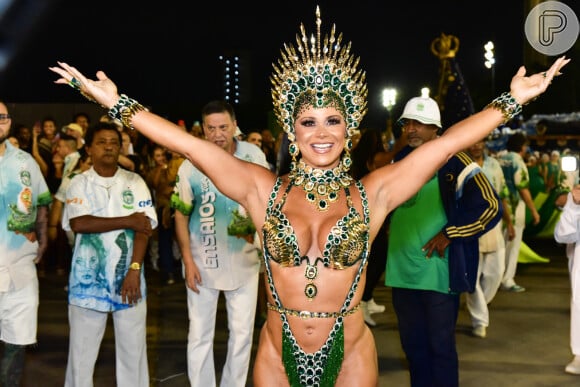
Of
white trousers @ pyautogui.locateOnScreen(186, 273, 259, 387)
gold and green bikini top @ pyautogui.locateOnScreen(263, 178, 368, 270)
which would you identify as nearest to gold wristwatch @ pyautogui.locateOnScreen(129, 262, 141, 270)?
white trousers @ pyautogui.locateOnScreen(186, 273, 259, 387)

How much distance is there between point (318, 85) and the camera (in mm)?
4047

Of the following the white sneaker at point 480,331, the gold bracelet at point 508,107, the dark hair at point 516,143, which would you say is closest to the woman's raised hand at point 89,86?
the gold bracelet at point 508,107

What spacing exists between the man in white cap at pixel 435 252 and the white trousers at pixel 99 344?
1.78 metres

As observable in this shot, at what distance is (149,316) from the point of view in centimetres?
945

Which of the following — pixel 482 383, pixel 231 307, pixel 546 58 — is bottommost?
pixel 482 383

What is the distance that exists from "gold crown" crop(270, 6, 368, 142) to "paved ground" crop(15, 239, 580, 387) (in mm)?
3348

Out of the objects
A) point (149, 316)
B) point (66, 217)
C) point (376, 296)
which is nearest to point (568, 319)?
point (376, 296)

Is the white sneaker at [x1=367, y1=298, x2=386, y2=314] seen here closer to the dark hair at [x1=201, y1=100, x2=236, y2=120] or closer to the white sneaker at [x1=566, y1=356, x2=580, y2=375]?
the white sneaker at [x1=566, y1=356, x2=580, y2=375]

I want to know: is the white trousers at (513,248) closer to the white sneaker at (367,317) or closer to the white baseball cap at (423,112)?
the white sneaker at (367,317)

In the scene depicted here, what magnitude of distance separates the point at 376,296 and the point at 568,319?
2439 mm

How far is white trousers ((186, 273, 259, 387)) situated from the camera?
6.00 meters

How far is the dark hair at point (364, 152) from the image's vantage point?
836 centimetres

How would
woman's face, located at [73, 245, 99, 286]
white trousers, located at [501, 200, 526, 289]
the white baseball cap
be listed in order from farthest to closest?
white trousers, located at [501, 200, 526, 289], the white baseball cap, woman's face, located at [73, 245, 99, 286]

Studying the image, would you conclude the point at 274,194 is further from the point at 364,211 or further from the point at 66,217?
the point at 66,217
